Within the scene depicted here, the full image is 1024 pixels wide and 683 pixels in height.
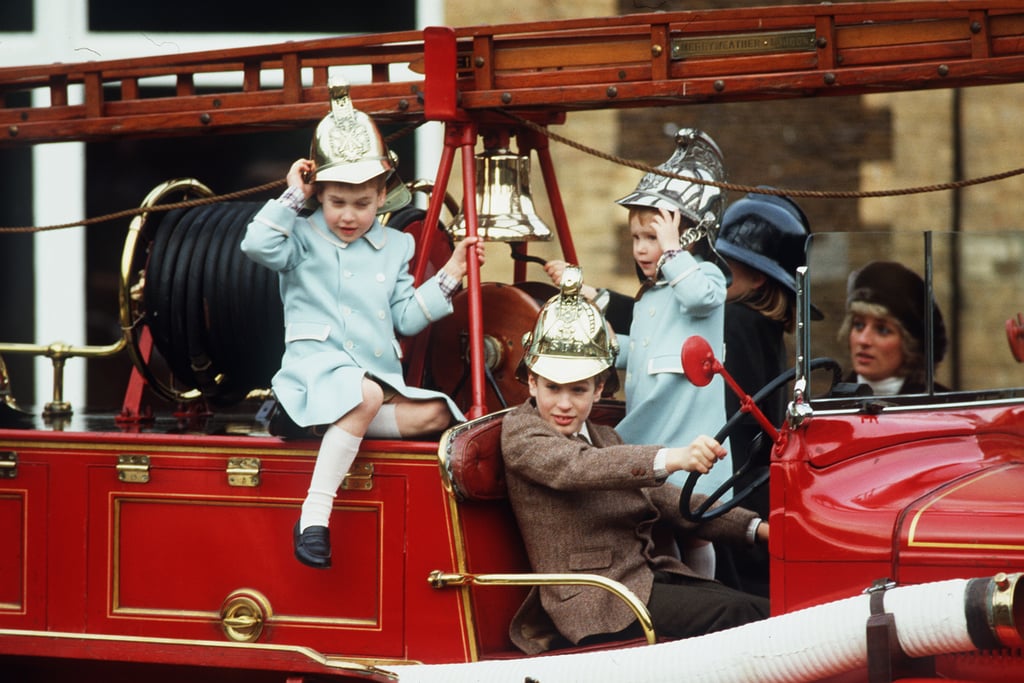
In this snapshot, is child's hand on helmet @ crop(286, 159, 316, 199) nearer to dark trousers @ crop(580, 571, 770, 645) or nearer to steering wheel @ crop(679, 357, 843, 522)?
steering wheel @ crop(679, 357, 843, 522)

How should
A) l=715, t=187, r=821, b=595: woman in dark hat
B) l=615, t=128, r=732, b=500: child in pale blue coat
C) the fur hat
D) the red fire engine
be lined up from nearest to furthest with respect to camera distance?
the red fire engine, the fur hat, l=615, t=128, r=732, b=500: child in pale blue coat, l=715, t=187, r=821, b=595: woman in dark hat

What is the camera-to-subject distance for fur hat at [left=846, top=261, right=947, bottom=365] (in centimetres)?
375

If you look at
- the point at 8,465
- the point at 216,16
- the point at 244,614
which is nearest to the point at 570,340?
the point at 244,614

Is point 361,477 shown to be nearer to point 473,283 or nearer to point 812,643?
point 473,283

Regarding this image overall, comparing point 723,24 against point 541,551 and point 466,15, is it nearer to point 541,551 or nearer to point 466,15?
point 541,551

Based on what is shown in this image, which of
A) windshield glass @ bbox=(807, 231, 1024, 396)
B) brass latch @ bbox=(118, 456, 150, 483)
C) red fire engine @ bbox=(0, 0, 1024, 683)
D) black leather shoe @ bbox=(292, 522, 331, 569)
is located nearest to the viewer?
red fire engine @ bbox=(0, 0, 1024, 683)

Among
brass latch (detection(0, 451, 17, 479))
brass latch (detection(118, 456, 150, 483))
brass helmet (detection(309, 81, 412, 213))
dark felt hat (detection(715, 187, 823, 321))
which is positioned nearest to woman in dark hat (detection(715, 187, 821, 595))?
dark felt hat (detection(715, 187, 823, 321))

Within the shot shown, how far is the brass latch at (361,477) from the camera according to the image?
13.2 feet

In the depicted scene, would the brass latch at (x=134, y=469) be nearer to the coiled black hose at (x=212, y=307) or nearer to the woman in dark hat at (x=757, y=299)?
the coiled black hose at (x=212, y=307)

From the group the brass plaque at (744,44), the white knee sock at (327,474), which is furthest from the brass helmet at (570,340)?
the brass plaque at (744,44)

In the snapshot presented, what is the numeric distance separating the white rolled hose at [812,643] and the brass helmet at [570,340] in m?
0.73

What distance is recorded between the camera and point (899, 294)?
4.05m

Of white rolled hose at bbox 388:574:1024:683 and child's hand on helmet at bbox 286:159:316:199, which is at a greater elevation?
child's hand on helmet at bbox 286:159:316:199

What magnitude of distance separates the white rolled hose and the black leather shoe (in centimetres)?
57
